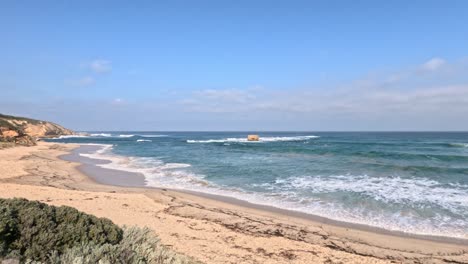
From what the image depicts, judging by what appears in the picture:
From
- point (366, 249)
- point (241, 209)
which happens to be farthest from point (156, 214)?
point (366, 249)

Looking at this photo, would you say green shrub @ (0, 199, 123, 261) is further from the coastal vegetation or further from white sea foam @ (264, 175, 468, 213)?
white sea foam @ (264, 175, 468, 213)

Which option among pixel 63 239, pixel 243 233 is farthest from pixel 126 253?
pixel 243 233

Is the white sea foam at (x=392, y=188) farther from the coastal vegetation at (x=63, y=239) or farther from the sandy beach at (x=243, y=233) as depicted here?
the coastal vegetation at (x=63, y=239)

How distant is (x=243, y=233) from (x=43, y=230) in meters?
5.47

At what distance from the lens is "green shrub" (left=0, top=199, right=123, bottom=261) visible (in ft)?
11.0

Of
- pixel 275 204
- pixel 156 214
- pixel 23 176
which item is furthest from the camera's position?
pixel 23 176

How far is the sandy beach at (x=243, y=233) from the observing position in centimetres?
682

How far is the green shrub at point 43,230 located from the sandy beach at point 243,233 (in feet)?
9.37

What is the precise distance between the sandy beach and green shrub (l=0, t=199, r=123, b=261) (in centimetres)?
286

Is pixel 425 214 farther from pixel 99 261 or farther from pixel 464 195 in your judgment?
pixel 99 261

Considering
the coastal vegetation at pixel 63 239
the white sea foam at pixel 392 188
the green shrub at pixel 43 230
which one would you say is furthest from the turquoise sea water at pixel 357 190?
the green shrub at pixel 43 230

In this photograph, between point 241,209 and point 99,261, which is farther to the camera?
point 241,209

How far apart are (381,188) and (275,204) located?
256 inches

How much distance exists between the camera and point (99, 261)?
3281 millimetres
